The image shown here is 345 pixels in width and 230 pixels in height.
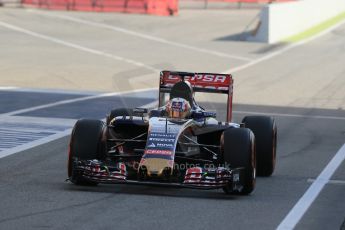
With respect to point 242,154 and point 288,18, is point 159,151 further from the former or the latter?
point 288,18

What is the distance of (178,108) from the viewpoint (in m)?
14.7

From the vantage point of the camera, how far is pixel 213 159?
1420 cm

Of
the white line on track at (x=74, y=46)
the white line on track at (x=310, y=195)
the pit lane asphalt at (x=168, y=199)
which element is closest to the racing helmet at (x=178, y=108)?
the pit lane asphalt at (x=168, y=199)

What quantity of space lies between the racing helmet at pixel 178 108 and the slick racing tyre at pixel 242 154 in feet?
3.74

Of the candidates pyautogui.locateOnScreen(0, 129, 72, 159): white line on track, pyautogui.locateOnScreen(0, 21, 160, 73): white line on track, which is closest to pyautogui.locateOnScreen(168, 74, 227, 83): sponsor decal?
pyautogui.locateOnScreen(0, 129, 72, 159): white line on track

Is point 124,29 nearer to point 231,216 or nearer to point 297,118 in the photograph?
point 297,118

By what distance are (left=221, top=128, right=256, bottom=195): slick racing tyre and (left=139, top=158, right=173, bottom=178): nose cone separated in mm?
824

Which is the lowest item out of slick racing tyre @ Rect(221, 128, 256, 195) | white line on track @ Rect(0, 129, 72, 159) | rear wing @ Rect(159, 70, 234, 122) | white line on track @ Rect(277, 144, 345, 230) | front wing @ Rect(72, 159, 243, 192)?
white line on track @ Rect(0, 129, 72, 159)

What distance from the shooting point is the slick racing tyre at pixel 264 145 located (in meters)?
15.1

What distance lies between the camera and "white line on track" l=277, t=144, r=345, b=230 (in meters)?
11.7

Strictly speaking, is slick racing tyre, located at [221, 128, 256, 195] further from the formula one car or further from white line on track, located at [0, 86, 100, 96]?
white line on track, located at [0, 86, 100, 96]

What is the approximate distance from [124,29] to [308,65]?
43.4ft

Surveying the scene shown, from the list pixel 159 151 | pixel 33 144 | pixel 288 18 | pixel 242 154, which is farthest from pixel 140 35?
pixel 159 151

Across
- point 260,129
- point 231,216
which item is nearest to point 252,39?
point 260,129
